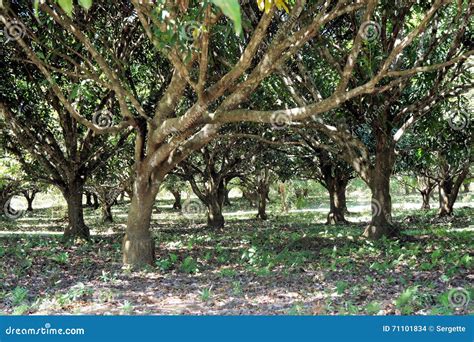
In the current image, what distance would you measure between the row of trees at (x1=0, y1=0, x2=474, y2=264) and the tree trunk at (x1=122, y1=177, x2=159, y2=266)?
0.07 ft

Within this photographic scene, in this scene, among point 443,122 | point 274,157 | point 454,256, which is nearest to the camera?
point 454,256

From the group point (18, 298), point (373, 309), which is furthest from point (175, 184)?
point (373, 309)

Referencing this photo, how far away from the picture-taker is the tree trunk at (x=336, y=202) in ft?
68.6

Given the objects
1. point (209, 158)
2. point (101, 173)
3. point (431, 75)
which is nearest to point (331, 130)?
point (431, 75)

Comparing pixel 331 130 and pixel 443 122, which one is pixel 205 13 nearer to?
pixel 331 130

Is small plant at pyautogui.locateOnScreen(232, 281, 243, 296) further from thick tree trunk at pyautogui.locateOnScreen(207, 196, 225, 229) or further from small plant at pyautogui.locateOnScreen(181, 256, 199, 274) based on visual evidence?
thick tree trunk at pyautogui.locateOnScreen(207, 196, 225, 229)

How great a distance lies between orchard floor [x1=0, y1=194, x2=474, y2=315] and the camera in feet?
18.4

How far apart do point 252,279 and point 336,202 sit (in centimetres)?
1439

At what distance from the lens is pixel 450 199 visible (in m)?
22.0

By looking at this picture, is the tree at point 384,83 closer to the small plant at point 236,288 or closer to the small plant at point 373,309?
the small plant at point 236,288

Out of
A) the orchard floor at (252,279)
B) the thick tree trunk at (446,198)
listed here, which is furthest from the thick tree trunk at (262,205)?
the orchard floor at (252,279)

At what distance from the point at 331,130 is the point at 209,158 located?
8.85 meters

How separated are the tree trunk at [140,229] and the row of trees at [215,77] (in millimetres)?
21

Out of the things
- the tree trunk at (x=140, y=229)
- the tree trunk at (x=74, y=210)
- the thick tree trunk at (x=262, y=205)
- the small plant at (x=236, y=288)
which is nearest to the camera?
the small plant at (x=236, y=288)
